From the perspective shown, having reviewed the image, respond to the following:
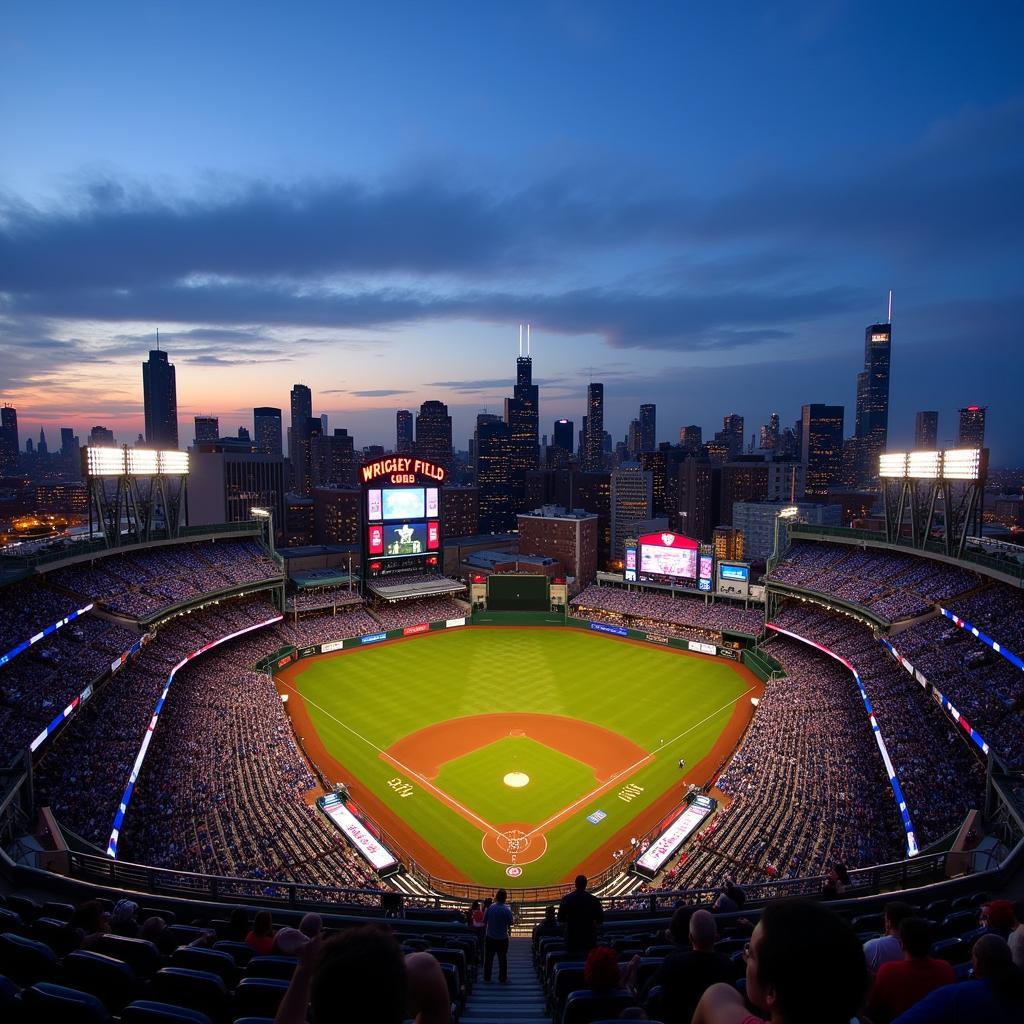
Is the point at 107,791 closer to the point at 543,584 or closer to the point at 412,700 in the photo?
the point at 412,700

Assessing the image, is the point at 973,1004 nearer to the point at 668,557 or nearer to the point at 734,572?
the point at 734,572

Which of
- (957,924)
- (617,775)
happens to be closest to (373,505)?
(617,775)

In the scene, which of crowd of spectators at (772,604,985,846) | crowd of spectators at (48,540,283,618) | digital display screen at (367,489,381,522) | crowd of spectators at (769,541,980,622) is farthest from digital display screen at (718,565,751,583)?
crowd of spectators at (48,540,283,618)

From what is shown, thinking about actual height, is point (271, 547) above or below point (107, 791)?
above

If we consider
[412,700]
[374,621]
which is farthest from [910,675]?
[374,621]

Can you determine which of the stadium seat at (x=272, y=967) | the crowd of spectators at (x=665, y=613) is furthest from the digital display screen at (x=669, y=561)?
the stadium seat at (x=272, y=967)

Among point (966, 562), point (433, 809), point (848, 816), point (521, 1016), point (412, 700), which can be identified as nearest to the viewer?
Answer: point (521, 1016)

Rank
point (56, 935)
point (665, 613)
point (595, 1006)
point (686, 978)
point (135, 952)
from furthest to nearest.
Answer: point (665, 613) < point (56, 935) < point (135, 952) < point (595, 1006) < point (686, 978)
